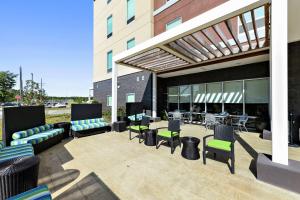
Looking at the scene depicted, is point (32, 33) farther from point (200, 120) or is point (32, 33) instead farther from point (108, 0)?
point (200, 120)

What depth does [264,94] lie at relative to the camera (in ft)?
25.1

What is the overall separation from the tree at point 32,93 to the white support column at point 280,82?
19142 millimetres

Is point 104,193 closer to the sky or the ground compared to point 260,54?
closer to the ground

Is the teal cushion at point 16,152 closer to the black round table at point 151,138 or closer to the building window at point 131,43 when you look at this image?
the black round table at point 151,138

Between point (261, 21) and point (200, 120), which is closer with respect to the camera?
point (261, 21)

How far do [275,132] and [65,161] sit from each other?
529cm

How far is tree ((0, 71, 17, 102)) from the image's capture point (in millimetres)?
39625

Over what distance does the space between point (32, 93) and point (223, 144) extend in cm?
1879

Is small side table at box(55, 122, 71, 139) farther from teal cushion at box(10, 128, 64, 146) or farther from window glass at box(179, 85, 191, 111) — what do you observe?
window glass at box(179, 85, 191, 111)

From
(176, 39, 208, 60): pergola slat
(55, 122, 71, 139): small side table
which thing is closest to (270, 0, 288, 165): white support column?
(176, 39, 208, 60): pergola slat

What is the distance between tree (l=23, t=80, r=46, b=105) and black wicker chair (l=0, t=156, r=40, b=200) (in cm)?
1613

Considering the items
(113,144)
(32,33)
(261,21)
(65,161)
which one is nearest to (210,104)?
(261,21)

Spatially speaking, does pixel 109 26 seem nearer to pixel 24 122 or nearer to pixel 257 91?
pixel 24 122

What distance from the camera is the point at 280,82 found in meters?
2.94
